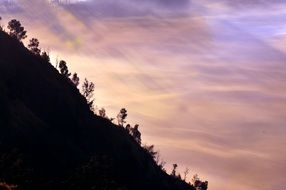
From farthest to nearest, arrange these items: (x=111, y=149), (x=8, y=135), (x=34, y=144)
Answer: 1. (x=111, y=149)
2. (x=34, y=144)
3. (x=8, y=135)

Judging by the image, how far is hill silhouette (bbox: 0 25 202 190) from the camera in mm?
113644

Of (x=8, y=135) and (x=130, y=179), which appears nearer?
(x=8, y=135)

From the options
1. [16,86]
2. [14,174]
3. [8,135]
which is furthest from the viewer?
[16,86]

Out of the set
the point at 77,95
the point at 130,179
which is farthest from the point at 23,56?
the point at 130,179

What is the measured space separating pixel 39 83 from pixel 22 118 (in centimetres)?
2784

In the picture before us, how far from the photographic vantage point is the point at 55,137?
14662 centimetres

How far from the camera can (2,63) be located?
153 meters

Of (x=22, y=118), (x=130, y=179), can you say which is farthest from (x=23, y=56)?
(x=130, y=179)

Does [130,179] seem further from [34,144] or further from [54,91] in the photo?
[34,144]

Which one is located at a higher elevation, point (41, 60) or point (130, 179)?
point (41, 60)

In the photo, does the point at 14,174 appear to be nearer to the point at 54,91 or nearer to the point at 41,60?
the point at 54,91

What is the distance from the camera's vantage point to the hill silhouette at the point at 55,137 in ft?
373

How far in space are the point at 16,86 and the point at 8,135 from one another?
1118 inches

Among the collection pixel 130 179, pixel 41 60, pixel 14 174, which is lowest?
pixel 14 174
